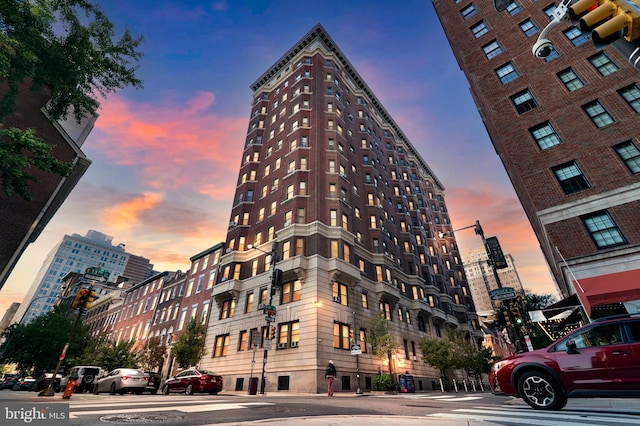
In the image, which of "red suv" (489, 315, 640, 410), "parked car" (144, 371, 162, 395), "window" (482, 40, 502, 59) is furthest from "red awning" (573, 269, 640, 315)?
"parked car" (144, 371, 162, 395)

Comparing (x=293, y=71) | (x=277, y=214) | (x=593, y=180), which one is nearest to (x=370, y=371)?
(x=277, y=214)

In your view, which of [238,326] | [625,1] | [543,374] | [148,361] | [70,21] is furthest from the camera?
[148,361]

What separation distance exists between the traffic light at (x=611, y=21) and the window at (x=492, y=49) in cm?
2642

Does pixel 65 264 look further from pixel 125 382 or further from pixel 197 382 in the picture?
pixel 197 382

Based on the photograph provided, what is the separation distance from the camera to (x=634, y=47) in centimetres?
420

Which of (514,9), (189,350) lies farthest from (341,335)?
(514,9)

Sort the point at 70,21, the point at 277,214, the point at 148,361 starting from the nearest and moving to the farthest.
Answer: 1. the point at 70,21
2. the point at 277,214
3. the point at 148,361

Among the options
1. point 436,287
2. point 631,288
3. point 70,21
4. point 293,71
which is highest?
point 293,71

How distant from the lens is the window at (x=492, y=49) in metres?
25.5

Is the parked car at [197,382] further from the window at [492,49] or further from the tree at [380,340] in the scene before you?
the window at [492,49]

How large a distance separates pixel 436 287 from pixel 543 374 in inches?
1721

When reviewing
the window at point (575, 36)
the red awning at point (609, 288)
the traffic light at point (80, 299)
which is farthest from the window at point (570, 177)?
the traffic light at point (80, 299)

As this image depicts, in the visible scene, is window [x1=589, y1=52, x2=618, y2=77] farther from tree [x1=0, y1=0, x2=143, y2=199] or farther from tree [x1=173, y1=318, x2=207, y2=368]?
tree [x1=173, y1=318, x2=207, y2=368]

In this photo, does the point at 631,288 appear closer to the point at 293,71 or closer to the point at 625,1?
the point at 625,1
